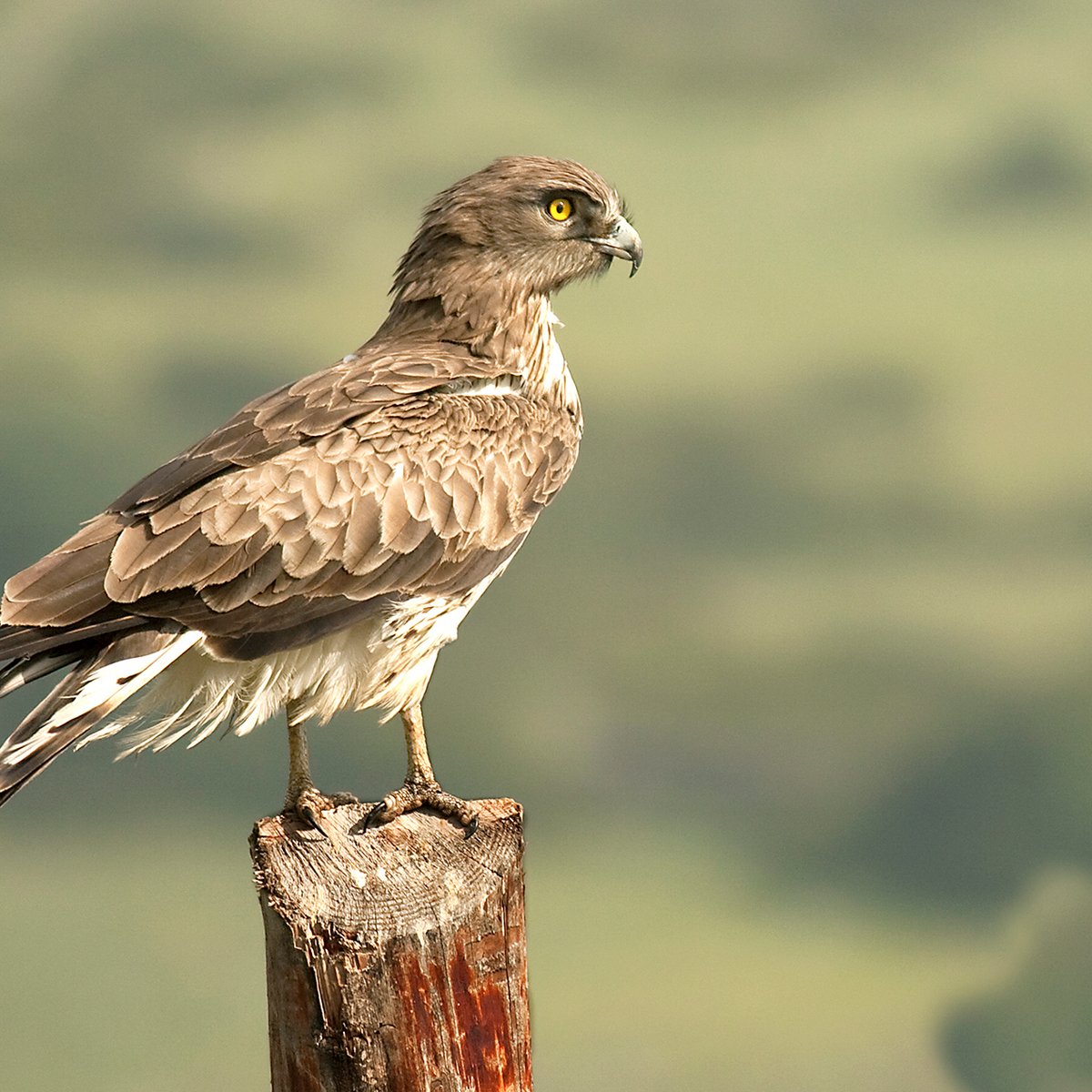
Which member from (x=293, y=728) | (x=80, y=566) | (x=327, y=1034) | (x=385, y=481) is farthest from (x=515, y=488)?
(x=327, y=1034)

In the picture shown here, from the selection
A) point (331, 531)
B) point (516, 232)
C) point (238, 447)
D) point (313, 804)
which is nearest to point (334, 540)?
point (331, 531)

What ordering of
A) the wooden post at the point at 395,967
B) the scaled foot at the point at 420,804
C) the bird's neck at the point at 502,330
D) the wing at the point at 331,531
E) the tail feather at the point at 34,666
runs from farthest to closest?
the bird's neck at the point at 502,330, the scaled foot at the point at 420,804, the wing at the point at 331,531, the tail feather at the point at 34,666, the wooden post at the point at 395,967

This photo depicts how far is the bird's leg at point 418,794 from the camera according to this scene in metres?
6.35

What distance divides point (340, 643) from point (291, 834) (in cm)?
82

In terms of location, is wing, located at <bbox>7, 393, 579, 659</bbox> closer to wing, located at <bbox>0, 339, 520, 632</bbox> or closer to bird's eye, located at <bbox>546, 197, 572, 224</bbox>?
wing, located at <bbox>0, 339, 520, 632</bbox>

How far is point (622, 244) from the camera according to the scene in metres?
7.68

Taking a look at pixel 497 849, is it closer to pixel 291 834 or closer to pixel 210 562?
pixel 291 834

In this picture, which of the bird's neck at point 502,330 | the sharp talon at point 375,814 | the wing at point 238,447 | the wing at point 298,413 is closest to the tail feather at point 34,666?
the wing at point 238,447

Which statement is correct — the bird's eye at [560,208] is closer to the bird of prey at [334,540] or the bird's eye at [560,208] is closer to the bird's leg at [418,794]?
the bird of prey at [334,540]

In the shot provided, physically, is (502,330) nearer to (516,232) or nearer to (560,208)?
(516,232)

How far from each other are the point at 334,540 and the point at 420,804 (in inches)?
42.9

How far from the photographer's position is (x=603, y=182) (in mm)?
7695

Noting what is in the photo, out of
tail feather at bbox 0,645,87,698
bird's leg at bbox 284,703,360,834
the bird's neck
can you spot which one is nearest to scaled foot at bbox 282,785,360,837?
bird's leg at bbox 284,703,360,834

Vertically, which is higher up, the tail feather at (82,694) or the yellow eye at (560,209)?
the yellow eye at (560,209)
